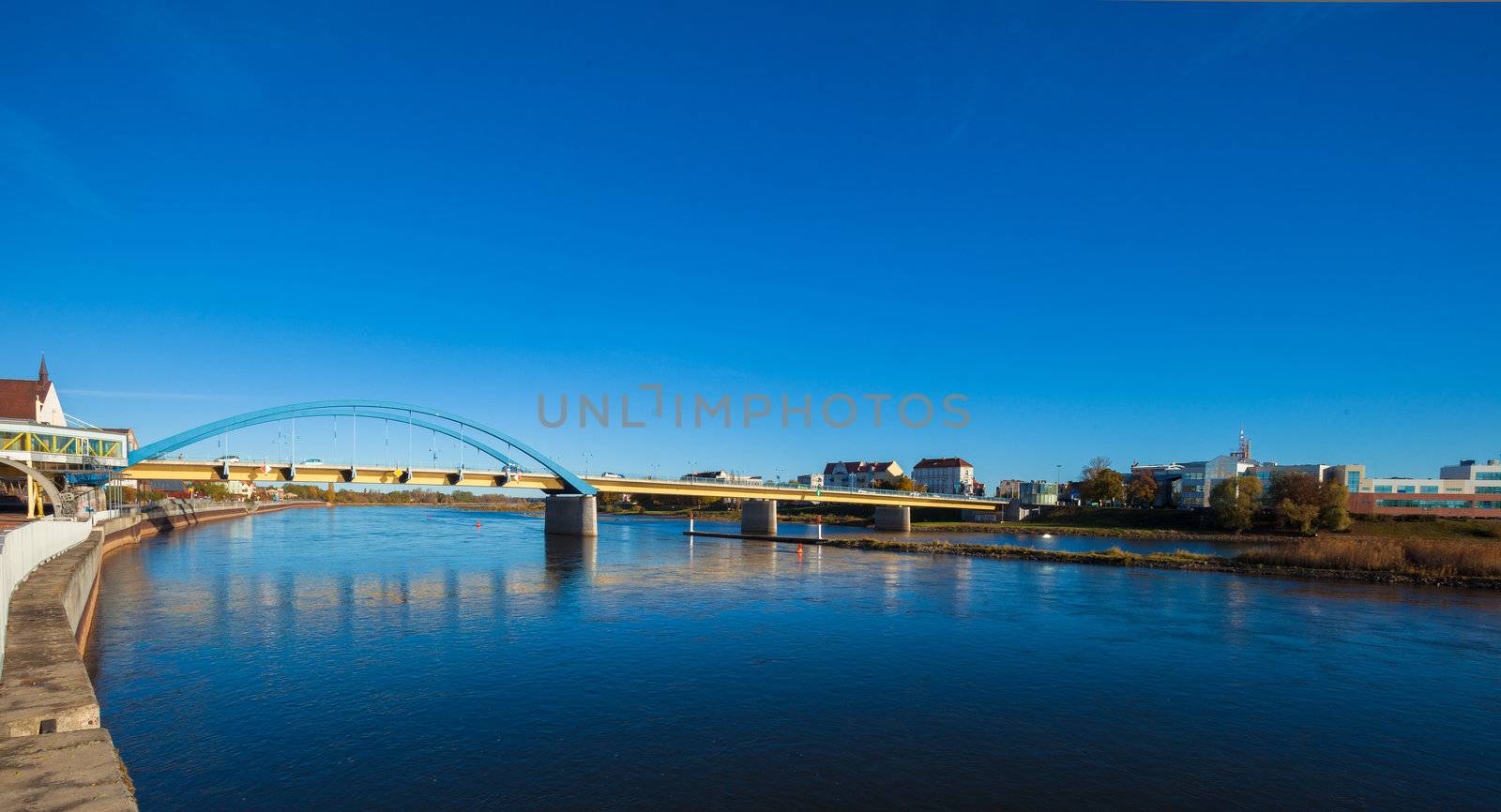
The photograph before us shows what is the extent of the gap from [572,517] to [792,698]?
51.7m

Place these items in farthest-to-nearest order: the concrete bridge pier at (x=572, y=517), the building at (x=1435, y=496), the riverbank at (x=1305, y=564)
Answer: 1. the building at (x=1435, y=496)
2. the concrete bridge pier at (x=572, y=517)
3. the riverbank at (x=1305, y=564)

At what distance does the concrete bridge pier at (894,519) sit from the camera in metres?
85.7

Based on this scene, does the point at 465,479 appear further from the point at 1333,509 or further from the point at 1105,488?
the point at 1105,488

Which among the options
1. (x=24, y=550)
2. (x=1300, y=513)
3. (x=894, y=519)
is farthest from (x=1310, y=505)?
(x=24, y=550)

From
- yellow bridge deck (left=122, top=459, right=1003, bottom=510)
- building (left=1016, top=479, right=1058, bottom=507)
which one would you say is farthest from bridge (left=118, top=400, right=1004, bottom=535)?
building (left=1016, top=479, right=1058, bottom=507)

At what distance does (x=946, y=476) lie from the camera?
169 metres

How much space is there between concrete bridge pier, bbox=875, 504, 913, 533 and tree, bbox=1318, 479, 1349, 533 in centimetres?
3950

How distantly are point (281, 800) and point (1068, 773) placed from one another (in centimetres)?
1176

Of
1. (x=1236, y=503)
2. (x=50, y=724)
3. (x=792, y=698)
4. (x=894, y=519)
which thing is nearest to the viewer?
(x=50, y=724)

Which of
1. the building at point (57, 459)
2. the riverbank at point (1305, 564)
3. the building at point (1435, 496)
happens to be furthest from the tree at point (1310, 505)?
the building at point (57, 459)

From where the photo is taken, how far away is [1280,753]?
1293 centimetres

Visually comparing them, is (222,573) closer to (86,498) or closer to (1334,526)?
(86,498)

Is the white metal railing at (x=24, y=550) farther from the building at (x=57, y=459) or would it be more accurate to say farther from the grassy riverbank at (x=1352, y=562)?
the grassy riverbank at (x=1352, y=562)

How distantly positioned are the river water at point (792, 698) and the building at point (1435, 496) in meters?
61.2
